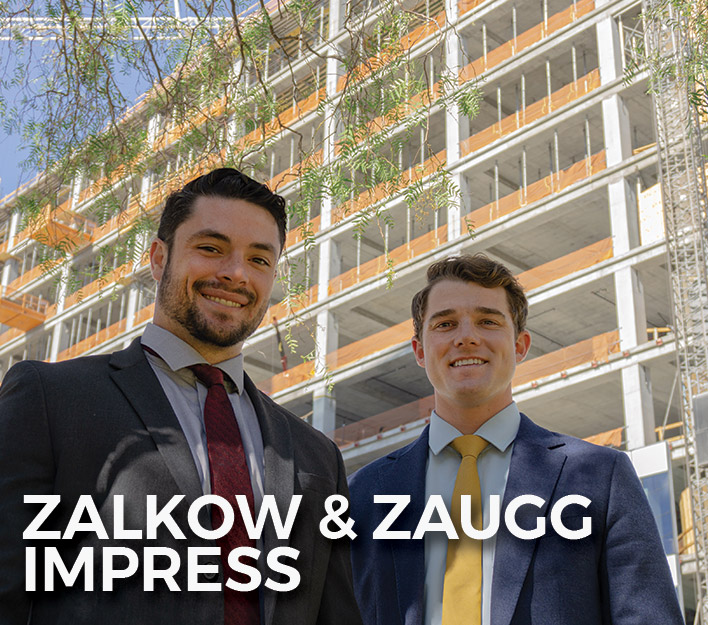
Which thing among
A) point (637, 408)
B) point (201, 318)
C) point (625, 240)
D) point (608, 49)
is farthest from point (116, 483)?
point (608, 49)

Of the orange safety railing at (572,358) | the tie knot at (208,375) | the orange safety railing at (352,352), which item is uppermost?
the orange safety railing at (352,352)

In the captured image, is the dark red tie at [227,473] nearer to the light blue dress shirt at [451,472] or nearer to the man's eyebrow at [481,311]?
the light blue dress shirt at [451,472]

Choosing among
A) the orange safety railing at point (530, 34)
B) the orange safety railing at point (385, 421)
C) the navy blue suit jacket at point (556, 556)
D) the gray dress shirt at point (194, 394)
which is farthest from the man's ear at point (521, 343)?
the orange safety railing at point (530, 34)

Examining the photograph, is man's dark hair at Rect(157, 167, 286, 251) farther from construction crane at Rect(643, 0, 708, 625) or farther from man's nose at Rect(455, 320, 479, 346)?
construction crane at Rect(643, 0, 708, 625)

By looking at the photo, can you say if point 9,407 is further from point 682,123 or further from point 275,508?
point 682,123

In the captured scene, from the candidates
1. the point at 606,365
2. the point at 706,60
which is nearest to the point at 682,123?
the point at 606,365

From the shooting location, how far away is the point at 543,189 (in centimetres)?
3134

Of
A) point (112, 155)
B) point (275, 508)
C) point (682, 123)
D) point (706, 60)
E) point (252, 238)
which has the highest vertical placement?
point (682, 123)

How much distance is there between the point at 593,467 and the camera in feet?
11.6

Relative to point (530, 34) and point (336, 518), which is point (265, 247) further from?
point (530, 34)

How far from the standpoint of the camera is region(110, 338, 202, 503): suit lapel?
258 centimetres

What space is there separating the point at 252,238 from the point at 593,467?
1550 mm

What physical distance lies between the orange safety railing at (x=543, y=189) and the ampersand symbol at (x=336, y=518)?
27.2 metres

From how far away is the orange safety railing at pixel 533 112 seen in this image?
103ft
